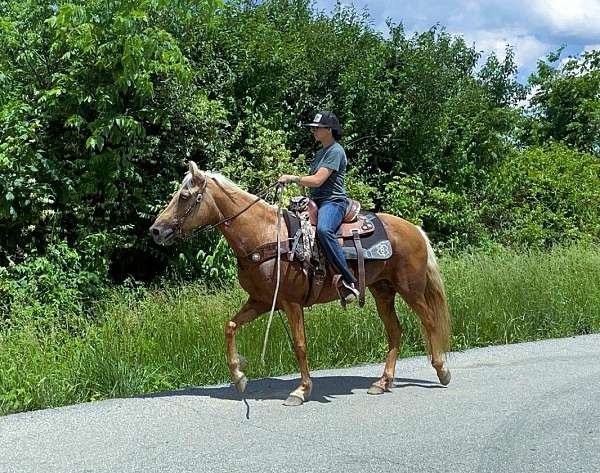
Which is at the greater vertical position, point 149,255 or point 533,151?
point 533,151

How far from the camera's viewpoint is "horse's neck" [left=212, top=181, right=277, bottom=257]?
7410mm

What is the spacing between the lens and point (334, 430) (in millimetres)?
6328

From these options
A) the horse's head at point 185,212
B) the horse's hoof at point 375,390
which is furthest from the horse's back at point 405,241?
the horse's head at point 185,212

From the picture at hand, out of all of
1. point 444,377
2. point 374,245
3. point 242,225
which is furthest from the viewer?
point 444,377

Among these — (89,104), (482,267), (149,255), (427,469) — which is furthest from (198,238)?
(427,469)

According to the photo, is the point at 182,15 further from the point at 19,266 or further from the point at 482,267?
the point at 482,267

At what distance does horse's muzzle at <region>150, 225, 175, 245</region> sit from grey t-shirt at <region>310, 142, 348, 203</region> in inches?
60.8

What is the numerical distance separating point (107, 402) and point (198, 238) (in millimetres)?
5472

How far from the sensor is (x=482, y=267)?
12766 millimetres

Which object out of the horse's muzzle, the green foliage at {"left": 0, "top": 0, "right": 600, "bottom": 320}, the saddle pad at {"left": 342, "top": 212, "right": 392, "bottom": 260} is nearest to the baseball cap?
the saddle pad at {"left": 342, "top": 212, "right": 392, "bottom": 260}

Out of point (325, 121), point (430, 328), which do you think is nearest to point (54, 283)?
point (325, 121)

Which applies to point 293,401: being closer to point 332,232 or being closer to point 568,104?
point 332,232

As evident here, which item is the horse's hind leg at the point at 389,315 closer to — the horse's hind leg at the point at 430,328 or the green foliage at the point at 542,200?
the horse's hind leg at the point at 430,328

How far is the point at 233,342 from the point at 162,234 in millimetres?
1262
